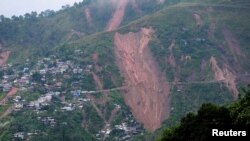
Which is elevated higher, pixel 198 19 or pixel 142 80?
pixel 198 19

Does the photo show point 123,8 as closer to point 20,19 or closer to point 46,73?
point 20,19

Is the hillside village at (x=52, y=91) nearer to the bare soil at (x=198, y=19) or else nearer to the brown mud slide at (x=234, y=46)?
the bare soil at (x=198, y=19)

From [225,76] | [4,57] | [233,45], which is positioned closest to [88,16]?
[4,57]

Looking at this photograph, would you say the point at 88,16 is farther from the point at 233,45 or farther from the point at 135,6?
the point at 233,45

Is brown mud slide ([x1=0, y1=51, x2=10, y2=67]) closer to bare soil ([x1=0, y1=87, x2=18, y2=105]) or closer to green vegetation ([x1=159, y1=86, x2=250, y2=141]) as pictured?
bare soil ([x1=0, y1=87, x2=18, y2=105])

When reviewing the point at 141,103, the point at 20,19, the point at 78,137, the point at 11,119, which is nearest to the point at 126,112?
the point at 141,103

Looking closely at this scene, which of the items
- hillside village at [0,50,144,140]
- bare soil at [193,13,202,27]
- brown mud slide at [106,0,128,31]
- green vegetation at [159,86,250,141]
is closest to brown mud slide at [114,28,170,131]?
hillside village at [0,50,144,140]
